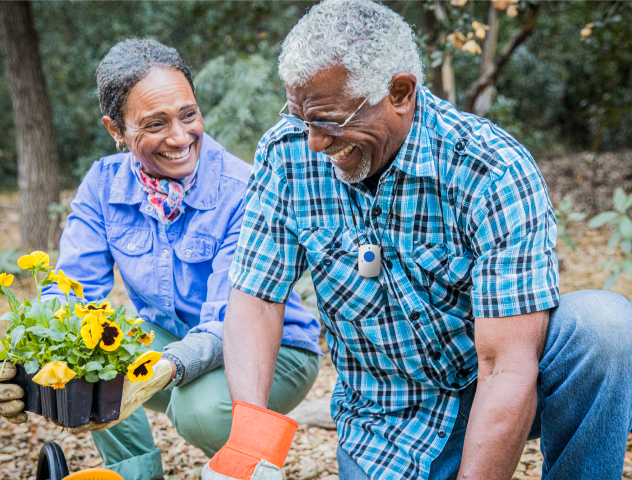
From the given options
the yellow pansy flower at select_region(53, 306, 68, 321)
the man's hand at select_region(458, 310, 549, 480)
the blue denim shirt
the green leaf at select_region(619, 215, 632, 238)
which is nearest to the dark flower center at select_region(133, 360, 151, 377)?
the yellow pansy flower at select_region(53, 306, 68, 321)

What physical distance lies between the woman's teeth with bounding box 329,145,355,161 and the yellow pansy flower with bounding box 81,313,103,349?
0.71 meters

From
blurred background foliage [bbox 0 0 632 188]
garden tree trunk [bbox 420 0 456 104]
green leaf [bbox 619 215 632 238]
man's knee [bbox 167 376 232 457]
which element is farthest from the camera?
blurred background foliage [bbox 0 0 632 188]

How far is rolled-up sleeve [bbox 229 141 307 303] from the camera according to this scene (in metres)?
1.69

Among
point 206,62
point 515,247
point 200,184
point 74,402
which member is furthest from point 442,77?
point 206,62

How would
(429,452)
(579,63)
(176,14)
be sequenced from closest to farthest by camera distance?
(429,452) < (176,14) < (579,63)

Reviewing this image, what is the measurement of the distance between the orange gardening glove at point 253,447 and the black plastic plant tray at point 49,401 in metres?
0.41

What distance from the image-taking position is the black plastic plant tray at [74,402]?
1.44 metres

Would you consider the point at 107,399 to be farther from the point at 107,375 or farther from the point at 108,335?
the point at 108,335

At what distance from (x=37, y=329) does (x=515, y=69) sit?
40.1 feet

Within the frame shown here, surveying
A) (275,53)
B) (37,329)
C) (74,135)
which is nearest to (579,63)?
(275,53)

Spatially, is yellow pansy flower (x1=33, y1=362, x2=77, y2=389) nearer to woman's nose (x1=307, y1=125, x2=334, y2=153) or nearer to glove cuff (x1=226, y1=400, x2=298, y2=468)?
glove cuff (x1=226, y1=400, x2=298, y2=468)

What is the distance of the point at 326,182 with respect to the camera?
1.70 m

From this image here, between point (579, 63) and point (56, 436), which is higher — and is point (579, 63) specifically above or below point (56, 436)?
above

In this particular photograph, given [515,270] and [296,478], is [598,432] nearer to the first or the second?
[515,270]
